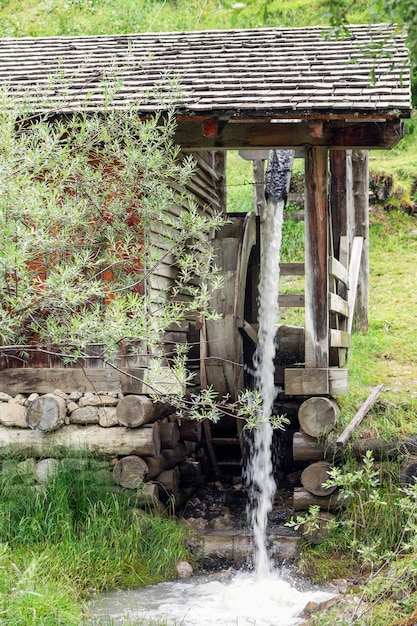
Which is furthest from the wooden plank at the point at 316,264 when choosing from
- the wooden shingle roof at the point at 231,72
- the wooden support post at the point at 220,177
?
the wooden support post at the point at 220,177

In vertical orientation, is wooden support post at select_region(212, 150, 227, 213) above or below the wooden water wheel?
above

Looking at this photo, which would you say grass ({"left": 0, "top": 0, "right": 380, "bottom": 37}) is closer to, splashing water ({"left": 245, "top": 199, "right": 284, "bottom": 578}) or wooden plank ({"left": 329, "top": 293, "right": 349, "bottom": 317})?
splashing water ({"left": 245, "top": 199, "right": 284, "bottom": 578})

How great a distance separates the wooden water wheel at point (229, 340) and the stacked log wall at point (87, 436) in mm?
1022

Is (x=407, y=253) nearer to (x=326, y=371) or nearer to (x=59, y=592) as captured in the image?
(x=326, y=371)

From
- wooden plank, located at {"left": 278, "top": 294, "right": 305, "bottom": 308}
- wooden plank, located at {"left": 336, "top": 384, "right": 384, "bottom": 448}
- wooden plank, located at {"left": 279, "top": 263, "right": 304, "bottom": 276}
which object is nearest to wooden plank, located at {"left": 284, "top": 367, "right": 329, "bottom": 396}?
wooden plank, located at {"left": 336, "top": 384, "right": 384, "bottom": 448}

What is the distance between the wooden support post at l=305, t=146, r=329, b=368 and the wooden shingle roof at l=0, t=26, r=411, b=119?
588mm

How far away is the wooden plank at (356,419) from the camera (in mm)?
6535

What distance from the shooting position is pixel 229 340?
7.93m

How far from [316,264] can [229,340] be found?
1468 mm

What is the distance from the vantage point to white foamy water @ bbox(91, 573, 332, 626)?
5484mm

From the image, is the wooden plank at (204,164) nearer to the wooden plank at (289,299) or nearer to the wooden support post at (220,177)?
the wooden support post at (220,177)

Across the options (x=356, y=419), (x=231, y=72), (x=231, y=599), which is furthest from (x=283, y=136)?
(x=231, y=599)

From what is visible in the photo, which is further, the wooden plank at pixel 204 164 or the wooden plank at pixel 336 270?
the wooden plank at pixel 204 164

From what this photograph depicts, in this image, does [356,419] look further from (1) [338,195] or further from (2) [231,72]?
(1) [338,195]
